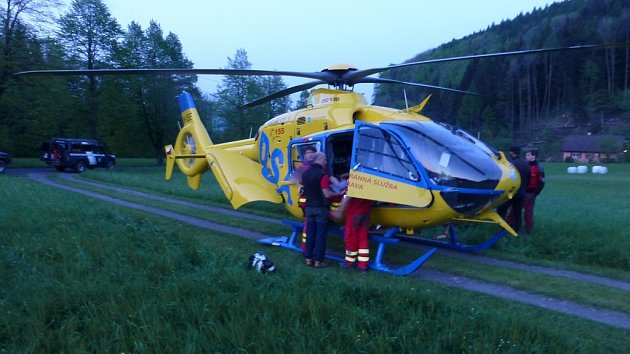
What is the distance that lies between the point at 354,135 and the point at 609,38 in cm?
8076

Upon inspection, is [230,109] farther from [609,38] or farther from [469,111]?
[609,38]

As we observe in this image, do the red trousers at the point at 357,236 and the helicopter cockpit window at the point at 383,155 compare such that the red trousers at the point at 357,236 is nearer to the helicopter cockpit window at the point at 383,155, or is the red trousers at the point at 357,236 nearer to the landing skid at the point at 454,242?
the helicopter cockpit window at the point at 383,155

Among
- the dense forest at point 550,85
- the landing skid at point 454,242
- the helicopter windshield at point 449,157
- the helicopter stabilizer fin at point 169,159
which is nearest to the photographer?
the helicopter windshield at point 449,157

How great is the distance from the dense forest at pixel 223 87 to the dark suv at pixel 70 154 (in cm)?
237

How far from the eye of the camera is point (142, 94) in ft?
140

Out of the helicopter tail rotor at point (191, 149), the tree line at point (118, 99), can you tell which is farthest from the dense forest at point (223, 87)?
the helicopter tail rotor at point (191, 149)

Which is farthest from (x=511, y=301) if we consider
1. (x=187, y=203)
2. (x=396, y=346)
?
(x=187, y=203)

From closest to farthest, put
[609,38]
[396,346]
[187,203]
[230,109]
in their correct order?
[396,346]
[187,203]
[230,109]
[609,38]

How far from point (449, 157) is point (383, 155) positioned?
98 centimetres

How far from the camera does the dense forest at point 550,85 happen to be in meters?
75.6

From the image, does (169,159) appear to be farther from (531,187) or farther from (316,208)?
(531,187)

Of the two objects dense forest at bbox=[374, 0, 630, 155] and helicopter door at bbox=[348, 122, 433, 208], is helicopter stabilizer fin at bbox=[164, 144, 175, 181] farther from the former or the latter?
dense forest at bbox=[374, 0, 630, 155]

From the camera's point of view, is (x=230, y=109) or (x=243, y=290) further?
(x=230, y=109)

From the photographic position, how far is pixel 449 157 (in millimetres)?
6996
